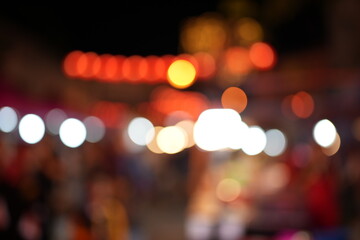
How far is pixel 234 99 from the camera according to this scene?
37.6 feet

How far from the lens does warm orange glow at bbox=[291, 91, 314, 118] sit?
8.24 metres

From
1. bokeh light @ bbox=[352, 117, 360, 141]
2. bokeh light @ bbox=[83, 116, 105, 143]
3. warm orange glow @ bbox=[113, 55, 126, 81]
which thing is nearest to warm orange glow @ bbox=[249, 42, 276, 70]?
warm orange glow @ bbox=[113, 55, 126, 81]

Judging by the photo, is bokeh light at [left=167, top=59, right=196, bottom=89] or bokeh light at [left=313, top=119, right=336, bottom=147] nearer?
bokeh light at [left=313, top=119, right=336, bottom=147]

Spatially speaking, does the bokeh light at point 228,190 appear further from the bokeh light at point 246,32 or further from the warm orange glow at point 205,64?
the warm orange glow at point 205,64

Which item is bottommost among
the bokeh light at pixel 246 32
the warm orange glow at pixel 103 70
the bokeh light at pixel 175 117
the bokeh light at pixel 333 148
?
the bokeh light at pixel 333 148

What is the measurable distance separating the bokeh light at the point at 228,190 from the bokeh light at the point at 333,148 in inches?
129

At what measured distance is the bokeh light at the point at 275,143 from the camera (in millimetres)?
10391

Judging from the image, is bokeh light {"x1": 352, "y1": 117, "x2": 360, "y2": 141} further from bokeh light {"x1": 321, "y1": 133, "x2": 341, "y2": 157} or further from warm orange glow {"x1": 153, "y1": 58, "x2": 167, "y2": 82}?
warm orange glow {"x1": 153, "y1": 58, "x2": 167, "y2": 82}

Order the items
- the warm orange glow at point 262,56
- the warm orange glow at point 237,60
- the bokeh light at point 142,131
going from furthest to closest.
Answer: the bokeh light at point 142,131 → the warm orange glow at point 262,56 → the warm orange glow at point 237,60

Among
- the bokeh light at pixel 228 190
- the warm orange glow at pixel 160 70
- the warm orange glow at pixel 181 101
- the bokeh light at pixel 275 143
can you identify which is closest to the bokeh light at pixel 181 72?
the warm orange glow at pixel 160 70

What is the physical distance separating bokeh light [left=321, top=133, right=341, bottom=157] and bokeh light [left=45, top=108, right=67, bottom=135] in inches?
482

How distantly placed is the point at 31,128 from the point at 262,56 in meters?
7.57

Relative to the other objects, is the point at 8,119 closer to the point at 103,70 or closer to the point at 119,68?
the point at 103,70

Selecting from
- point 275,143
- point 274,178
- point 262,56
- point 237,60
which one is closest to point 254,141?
point 275,143
